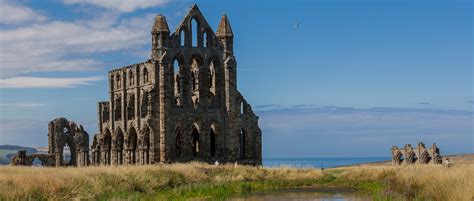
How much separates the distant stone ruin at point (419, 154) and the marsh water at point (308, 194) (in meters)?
16.4

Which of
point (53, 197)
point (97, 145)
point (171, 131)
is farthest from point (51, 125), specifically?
point (53, 197)

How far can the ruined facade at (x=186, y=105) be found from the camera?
59.4 m

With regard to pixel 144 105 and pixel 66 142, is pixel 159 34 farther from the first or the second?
pixel 66 142

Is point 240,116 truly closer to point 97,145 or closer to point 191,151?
point 191,151

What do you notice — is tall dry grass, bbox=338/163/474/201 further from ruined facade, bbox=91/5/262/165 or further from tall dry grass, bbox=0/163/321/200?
ruined facade, bbox=91/5/262/165

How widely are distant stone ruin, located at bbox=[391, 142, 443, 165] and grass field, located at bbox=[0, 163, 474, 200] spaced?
903 cm

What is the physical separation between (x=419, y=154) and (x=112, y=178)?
31769 mm

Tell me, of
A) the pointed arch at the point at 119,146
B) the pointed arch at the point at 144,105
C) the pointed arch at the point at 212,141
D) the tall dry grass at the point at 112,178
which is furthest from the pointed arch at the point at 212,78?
the tall dry grass at the point at 112,178

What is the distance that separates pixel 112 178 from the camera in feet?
116

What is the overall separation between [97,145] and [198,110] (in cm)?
1244

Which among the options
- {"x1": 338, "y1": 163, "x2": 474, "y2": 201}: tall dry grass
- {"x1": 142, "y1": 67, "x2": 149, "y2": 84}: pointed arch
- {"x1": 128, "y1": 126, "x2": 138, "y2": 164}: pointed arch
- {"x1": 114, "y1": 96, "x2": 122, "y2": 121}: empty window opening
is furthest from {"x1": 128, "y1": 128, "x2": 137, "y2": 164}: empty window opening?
{"x1": 338, "y1": 163, "x2": 474, "y2": 201}: tall dry grass

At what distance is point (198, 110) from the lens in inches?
2413

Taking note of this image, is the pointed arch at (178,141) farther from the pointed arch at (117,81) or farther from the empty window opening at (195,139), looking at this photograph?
the pointed arch at (117,81)

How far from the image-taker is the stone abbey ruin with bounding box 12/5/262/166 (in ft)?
195
